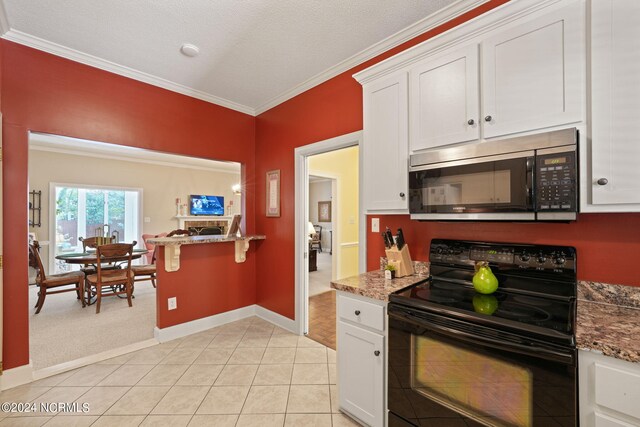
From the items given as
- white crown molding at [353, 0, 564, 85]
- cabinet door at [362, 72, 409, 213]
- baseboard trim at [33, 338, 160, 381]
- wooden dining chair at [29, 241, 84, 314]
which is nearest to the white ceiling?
white crown molding at [353, 0, 564, 85]

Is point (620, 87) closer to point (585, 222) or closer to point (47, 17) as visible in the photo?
point (585, 222)

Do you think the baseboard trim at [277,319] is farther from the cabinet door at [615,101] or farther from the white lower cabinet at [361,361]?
the cabinet door at [615,101]

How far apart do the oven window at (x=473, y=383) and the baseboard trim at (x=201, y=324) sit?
267 cm

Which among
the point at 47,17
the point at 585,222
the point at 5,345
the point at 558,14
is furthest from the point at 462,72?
the point at 5,345

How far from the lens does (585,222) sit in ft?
4.89

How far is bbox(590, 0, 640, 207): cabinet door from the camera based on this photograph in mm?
1163

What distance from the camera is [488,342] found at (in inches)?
47.2

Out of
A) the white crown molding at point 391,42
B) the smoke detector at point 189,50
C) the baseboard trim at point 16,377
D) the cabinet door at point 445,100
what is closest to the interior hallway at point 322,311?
the cabinet door at point 445,100

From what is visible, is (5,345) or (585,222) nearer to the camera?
(585,222)

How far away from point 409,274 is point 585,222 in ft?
3.33

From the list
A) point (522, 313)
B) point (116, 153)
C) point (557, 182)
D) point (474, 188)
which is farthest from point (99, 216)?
point (557, 182)

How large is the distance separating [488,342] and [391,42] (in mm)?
2304

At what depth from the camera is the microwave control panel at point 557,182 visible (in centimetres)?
126

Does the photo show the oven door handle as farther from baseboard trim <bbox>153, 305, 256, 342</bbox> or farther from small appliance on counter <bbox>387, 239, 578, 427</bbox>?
baseboard trim <bbox>153, 305, 256, 342</bbox>
